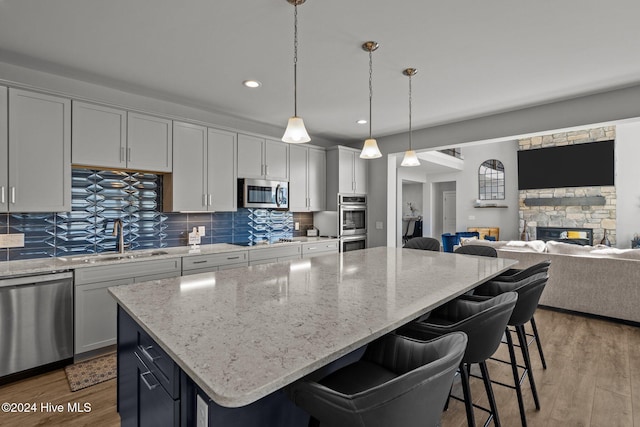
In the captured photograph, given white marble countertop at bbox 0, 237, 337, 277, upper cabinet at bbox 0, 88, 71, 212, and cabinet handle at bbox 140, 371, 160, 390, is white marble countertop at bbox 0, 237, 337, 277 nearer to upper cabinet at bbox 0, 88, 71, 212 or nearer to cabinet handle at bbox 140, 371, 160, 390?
upper cabinet at bbox 0, 88, 71, 212

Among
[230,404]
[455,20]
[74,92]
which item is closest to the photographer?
[230,404]

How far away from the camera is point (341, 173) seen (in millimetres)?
5227

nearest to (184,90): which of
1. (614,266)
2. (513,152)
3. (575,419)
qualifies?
(575,419)

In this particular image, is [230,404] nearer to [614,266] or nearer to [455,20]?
[455,20]

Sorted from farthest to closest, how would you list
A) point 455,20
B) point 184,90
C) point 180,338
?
point 184,90, point 455,20, point 180,338

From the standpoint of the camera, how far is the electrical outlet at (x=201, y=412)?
100cm

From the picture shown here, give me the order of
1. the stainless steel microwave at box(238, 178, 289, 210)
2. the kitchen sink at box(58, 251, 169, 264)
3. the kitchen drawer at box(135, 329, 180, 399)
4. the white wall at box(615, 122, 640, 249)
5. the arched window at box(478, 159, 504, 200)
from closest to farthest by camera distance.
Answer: the kitchen drawer at box(135, 329, 180, 399) < the kitchen sink at box(58, 251, 169, 264) < the stainless steel microwave at box(238, 178, 289, 210) < the white wall at box(615, 122, 640, 249) < the arched window at box(478, 159, 504, 200)

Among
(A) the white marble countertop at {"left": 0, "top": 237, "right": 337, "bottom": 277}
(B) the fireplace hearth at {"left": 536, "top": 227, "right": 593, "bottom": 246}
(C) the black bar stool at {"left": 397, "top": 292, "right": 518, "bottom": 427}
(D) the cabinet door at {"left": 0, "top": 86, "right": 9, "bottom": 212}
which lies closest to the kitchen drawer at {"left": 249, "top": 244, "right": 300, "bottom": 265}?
(A) the white marble countertop at {"left": 0, "top": 237, "right": 337, "bottom": 277}

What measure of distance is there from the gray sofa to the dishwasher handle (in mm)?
4820

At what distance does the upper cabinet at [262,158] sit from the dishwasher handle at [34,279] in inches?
81.7

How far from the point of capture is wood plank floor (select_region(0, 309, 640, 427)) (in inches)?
80.4

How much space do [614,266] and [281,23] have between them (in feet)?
13.6

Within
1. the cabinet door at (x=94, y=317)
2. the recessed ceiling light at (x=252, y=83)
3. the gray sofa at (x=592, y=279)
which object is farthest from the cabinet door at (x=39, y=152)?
the gray sofa at (x=592, y=279)

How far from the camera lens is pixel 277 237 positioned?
4.97m
